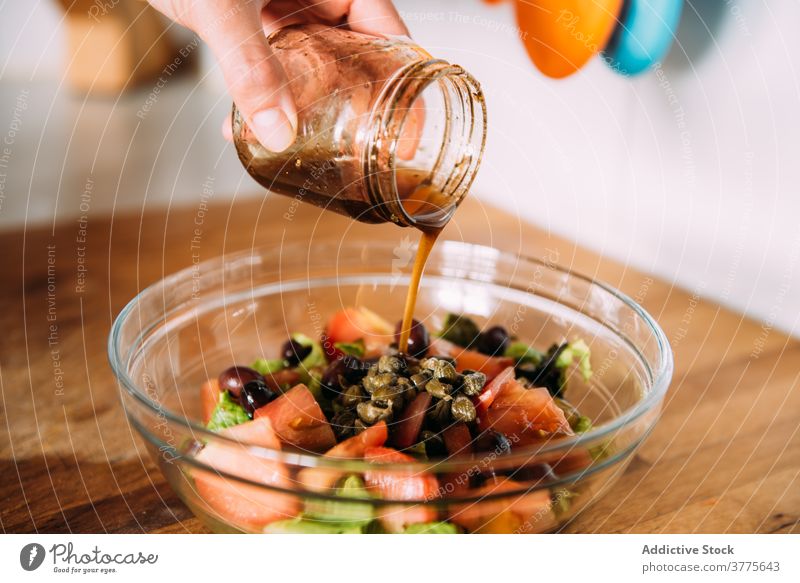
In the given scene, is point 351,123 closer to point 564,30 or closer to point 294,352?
point 294,352

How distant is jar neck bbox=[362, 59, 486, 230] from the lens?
0.72m

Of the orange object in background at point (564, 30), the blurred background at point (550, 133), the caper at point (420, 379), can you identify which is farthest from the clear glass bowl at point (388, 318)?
the orange object in background at point (564, 30)

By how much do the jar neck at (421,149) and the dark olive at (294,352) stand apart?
0.24 m

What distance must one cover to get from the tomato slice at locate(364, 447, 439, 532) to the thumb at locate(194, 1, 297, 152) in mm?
314

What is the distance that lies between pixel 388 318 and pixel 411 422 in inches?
15.2

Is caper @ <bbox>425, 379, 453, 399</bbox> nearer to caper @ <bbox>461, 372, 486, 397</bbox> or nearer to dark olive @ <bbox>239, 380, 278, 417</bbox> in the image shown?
caper @ <bbox>461, 372, 486, 397</bbox>

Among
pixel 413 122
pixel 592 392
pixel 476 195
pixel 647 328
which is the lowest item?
pixel 476 195

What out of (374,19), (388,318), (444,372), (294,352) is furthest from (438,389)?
(374,19)

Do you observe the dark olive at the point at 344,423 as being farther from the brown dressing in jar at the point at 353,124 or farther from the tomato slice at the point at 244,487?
the brown dressing in jar at the point at 353,124

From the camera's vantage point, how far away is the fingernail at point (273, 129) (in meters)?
0.73
